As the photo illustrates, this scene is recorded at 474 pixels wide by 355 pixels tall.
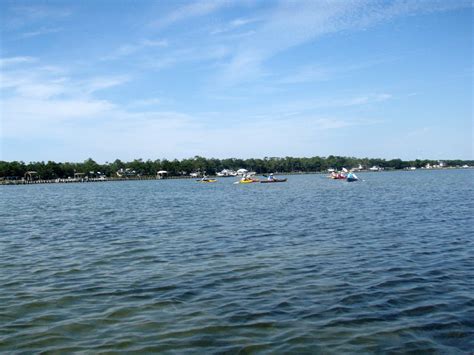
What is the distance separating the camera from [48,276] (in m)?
14.8

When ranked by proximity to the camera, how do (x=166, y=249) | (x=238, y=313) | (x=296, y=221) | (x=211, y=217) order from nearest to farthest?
1. (x=238, y=313)
2. (x=166, y=249)
3. (x=296, y=221)
4. (x=211, y=217)

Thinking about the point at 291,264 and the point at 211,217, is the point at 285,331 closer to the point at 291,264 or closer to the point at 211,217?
the point at 291,264

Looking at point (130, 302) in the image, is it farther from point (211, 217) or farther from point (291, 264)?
point (211, 217)

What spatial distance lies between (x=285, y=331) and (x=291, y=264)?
6491 mm

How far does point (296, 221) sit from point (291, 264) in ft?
45.7

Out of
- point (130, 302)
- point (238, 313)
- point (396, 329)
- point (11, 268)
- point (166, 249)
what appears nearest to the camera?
point (396, 329)

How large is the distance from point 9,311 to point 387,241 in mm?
15728

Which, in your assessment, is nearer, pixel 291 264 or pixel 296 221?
pixel 291 264

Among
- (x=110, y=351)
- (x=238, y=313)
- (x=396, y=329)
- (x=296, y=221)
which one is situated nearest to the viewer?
(x=110, y=351)

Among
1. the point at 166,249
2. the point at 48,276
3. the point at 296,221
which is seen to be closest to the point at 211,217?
the point at 296,221

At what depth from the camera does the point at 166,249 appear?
19609mm

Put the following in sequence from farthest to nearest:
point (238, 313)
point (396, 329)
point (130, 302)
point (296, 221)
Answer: point (296, 221)
point (130, 302)
point (238, 313)
point (396, 329)

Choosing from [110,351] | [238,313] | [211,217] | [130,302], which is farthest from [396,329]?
[211,217]

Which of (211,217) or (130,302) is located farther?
(211,217)
